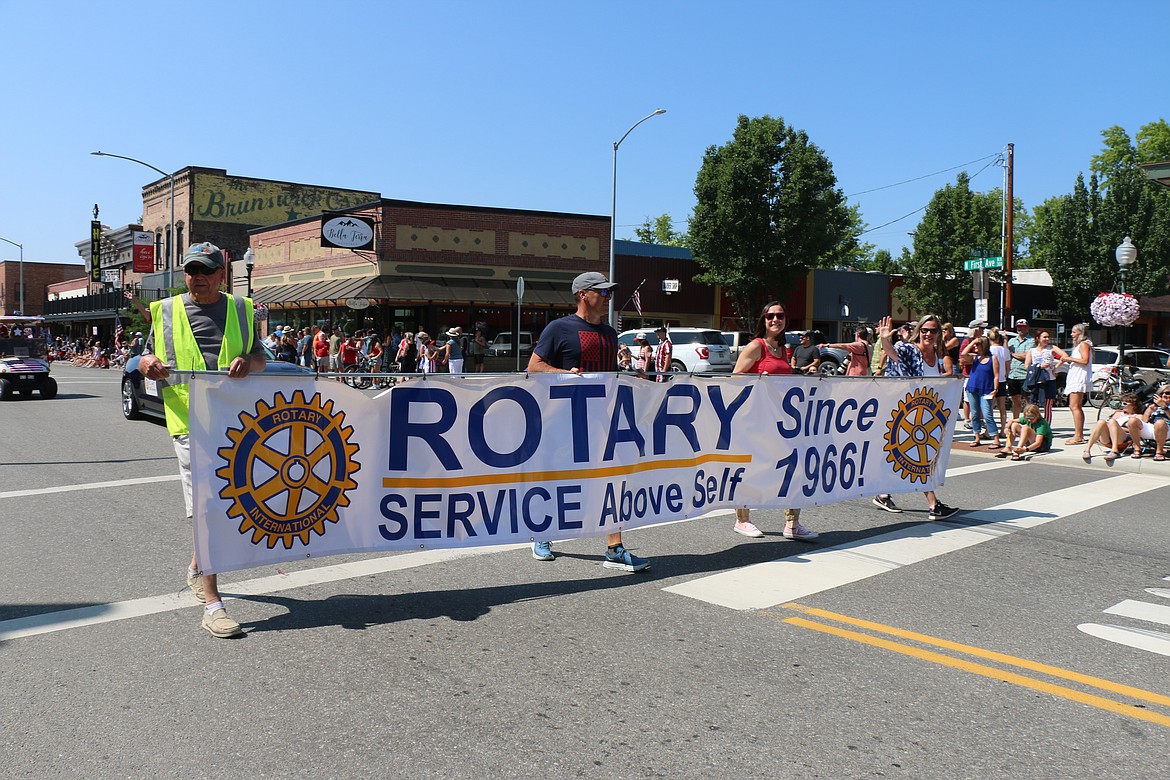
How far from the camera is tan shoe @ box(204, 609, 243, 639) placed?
14.7 ft

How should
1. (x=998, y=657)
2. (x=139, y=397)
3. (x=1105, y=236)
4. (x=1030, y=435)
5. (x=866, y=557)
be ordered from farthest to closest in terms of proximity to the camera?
(x=1105, y=236), (x=139, y=397), (x=1030, y=435), (x=866, y=557), (x=998, y=657)

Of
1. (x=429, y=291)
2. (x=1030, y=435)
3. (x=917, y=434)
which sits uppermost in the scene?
(x=429, y=291)

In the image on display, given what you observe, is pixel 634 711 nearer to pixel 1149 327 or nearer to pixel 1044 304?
pixel 1044 304

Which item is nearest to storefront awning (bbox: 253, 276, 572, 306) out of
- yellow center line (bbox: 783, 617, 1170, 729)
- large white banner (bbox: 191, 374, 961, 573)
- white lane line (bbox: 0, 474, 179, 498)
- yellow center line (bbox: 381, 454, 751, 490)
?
white lane line (bbox: 0, 474, 179, 498)

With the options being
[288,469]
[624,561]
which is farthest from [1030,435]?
[288,469]

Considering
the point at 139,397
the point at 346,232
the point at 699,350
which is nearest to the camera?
the point at 139,397

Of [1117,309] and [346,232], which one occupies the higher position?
[346,232]

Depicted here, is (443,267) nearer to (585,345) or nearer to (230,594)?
(585,345)

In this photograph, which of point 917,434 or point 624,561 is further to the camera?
point 917,434

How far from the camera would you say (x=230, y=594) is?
5.28 meters

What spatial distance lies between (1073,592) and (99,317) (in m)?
64.0

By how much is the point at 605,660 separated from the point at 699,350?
2404cm

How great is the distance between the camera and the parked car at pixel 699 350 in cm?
2784

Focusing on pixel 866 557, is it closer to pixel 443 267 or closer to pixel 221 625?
pixel 221 625
